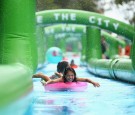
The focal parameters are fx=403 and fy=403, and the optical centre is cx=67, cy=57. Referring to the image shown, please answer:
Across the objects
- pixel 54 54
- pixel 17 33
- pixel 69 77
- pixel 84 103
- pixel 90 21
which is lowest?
pixel 84 103

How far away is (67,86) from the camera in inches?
223

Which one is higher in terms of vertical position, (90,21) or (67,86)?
(90,21)

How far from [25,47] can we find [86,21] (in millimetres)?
5206

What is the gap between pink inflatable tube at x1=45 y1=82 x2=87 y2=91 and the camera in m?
5.64

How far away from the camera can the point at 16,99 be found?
8.60 ft

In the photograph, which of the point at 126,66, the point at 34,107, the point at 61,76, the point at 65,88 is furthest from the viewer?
the point at 126,66

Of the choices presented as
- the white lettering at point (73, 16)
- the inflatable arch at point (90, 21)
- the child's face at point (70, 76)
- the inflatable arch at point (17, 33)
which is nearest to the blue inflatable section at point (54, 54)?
the inflatable arch at point (90, 21)

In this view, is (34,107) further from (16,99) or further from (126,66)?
(126,66)

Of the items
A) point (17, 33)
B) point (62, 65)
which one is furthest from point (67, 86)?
point (17, 33)

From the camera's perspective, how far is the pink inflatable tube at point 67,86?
5641 mm

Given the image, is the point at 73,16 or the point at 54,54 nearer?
the point at 73,16

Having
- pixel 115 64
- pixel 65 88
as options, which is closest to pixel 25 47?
pixel 65 88

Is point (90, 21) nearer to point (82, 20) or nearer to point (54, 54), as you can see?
point (82, 20)

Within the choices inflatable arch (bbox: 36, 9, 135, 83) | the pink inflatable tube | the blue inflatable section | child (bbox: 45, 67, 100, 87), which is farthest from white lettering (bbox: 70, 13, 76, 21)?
the blue inflatable section
